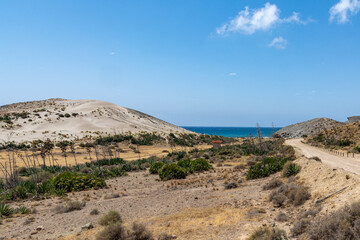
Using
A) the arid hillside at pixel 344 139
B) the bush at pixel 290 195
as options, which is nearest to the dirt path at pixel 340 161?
the bush at pixel 290 195

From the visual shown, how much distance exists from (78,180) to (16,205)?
417cm

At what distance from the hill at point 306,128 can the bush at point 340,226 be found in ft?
204

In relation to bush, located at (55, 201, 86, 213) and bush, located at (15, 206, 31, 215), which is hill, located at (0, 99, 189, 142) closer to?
bush, located at (15, 206, 31, 215)

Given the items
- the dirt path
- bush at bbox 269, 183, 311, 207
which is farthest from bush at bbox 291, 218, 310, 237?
the dirt path

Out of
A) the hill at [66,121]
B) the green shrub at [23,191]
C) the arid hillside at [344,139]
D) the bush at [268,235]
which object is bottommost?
the bush at [268,235]

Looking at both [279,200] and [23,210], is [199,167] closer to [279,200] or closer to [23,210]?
[279,200]

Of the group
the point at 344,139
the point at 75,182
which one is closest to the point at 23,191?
the point at 75,182

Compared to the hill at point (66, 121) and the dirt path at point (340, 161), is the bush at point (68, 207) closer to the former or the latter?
the dirt path at point (340, 161)

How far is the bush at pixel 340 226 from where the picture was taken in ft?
18.7

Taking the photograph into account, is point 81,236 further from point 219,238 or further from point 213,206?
point 213,206

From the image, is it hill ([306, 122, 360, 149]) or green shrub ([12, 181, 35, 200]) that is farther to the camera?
hill ([306, 122, 360, 149])

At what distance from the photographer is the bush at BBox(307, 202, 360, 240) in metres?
5.70

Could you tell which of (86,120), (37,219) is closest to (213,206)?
(37,219)

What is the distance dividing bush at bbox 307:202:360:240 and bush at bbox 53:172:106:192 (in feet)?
45.9
